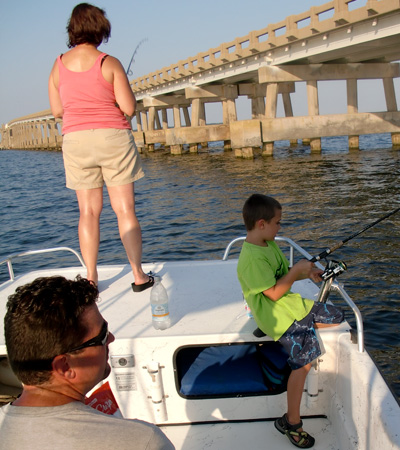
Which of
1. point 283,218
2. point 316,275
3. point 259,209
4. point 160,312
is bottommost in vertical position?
point 283,218

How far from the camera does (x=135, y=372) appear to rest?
3.30 metres

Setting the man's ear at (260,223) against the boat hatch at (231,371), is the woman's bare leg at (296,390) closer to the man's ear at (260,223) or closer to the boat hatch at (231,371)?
the boat hatch at (231,371)

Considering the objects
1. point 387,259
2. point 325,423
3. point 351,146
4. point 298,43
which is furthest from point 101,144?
point 351,146

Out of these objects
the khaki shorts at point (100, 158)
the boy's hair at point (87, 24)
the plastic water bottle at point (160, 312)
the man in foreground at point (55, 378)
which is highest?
the boy's hair at point (87, 24)

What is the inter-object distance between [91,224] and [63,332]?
2764 millimetres

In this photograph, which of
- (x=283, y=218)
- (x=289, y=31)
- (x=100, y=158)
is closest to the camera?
(x=100, y=158)

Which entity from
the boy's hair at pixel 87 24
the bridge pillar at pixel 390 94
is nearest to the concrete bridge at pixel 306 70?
the bridge pillar at pixel 390 94

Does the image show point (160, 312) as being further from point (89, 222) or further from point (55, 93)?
point (55, 93)

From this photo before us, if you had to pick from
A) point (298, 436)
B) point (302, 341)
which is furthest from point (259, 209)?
point (298, 436)

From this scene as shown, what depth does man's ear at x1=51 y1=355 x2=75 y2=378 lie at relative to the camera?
1.38 m

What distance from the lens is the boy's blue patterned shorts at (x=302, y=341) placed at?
3039mm

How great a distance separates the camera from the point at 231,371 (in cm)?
349

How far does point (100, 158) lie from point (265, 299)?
5.64 feet

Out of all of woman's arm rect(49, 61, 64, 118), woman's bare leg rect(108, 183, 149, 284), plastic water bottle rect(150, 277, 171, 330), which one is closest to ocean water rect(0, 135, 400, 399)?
plastic water bottle rect(150, 277, 171, 330)
